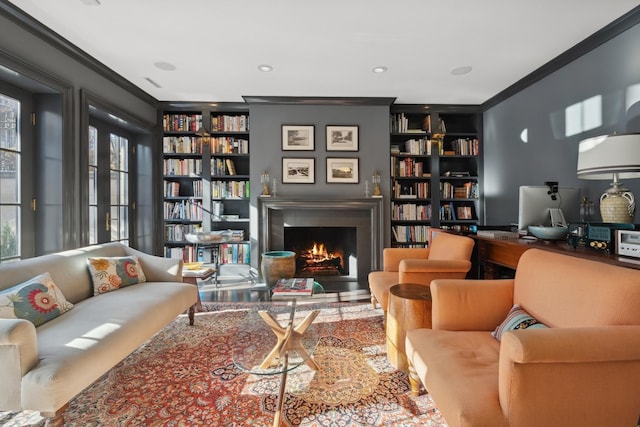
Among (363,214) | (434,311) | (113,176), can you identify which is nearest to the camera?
(434,311)

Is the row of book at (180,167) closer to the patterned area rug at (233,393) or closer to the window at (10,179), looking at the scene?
the window at (10,179)

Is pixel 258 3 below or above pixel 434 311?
above

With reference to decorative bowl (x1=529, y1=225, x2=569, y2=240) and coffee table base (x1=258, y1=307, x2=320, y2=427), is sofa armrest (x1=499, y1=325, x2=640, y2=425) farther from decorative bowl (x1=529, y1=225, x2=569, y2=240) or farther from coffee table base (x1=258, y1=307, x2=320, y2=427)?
decorative bowl (x1=529, y1=225, x2=569, y2=240)

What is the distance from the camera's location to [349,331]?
9.08ft

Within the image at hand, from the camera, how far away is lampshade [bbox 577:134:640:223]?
6.21ft

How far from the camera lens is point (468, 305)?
5.84 feet

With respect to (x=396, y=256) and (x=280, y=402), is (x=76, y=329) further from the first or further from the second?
(x=396, y=256)

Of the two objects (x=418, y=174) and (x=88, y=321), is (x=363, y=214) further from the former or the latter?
(x=88, y=321)

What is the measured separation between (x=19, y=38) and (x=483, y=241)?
4.12 meters

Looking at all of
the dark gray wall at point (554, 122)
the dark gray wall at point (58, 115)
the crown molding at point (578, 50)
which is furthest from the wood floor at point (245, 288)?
the crown molding at point (578, 50)

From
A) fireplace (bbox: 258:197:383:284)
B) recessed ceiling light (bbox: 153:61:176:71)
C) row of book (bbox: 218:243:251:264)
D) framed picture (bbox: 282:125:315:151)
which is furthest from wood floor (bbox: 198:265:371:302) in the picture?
recessed ceiling light (bbox: 153:61:176:71)

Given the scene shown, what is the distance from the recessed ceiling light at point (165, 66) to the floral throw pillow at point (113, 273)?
6.76 ft

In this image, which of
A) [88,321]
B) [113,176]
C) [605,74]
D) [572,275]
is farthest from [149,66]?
[605,74]

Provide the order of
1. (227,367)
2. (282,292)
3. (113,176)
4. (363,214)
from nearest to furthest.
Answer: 1. (227,367)
2. (282,292)
3. (113,176)
4. (363,214)
